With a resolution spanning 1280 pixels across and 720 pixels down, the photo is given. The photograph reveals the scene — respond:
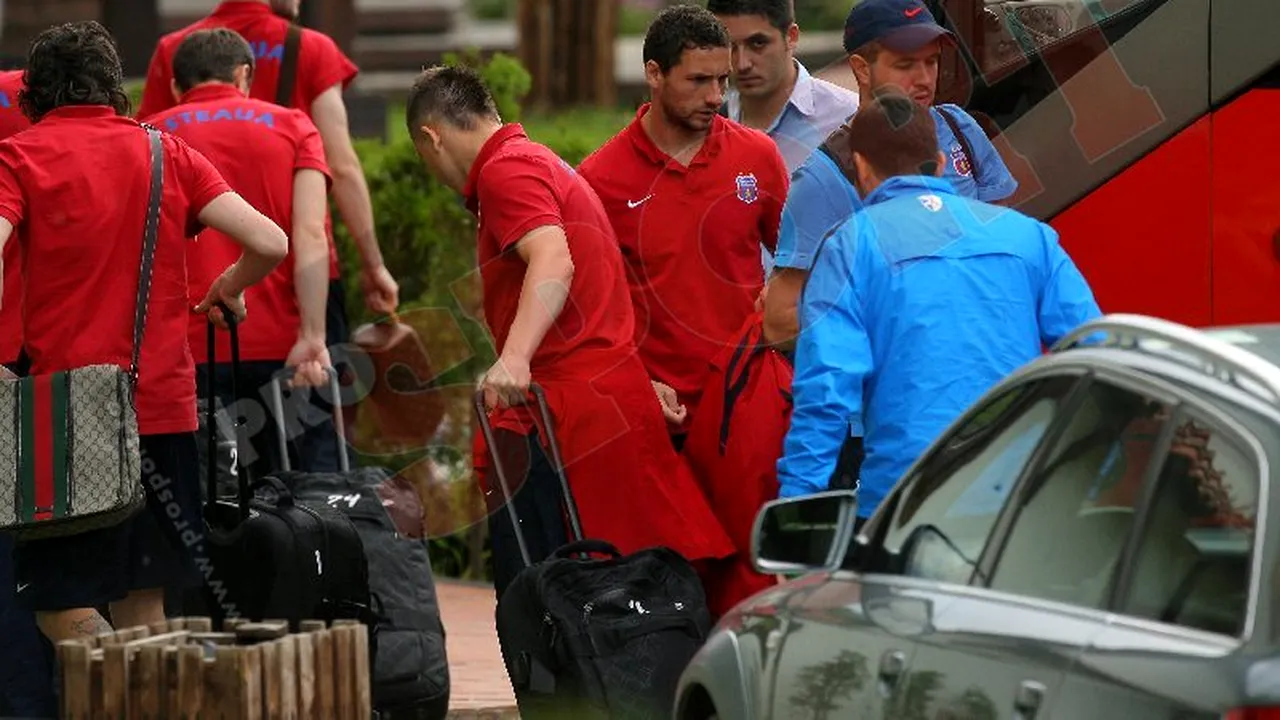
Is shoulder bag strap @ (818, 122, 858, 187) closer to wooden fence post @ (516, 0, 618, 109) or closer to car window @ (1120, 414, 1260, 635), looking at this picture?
car window @ (1120, 414, 1260, 635)

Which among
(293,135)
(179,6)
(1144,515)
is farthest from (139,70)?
(1144,515)

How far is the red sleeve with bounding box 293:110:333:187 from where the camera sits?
9375 millimetres

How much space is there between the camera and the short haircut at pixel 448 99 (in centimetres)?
803

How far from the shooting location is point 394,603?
830 cm

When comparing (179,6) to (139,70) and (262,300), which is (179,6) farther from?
(262,300)

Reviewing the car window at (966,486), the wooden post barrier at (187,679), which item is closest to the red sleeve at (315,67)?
the wooden post barrier at (187,679)

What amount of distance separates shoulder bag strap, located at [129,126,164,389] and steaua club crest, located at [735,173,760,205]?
64.7 inches

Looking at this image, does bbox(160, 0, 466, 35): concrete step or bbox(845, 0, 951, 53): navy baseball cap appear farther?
bbox(160, 0, 466, 35): concrete step

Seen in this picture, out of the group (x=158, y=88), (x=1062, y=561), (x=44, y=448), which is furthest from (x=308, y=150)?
(x=1062, y=561)

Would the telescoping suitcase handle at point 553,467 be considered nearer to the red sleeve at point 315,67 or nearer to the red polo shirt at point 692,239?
the red polo shirt at point 692,239

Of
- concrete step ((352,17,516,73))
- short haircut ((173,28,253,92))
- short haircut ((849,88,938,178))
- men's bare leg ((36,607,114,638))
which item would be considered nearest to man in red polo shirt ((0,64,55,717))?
men's bare leg ((36,607,114,638))

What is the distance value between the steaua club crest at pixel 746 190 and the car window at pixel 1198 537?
154 inches

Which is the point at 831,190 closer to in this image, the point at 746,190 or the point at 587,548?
the point at 746,190

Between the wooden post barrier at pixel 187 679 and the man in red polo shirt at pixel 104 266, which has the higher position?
the man in red polo shirt at pixel 104 266
